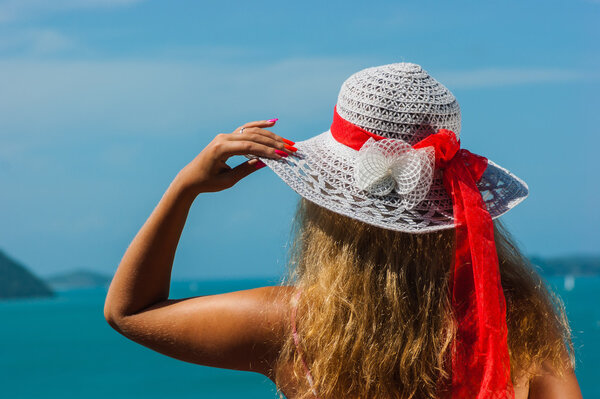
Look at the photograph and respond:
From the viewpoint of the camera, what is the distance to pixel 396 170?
1.66 m

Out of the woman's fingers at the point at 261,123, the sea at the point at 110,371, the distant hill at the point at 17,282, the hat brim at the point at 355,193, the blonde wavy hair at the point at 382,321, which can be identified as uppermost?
the woman's fingers at the point at 261,123

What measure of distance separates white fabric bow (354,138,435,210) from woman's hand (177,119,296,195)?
0.76 ft

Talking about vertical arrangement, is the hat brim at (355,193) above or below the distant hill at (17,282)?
above

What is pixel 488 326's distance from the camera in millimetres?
1605

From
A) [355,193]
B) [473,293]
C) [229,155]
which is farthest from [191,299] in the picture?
[473,293]

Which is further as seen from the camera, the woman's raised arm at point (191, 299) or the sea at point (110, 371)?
the sea at point (110, 371)

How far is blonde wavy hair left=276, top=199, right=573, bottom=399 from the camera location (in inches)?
64.1

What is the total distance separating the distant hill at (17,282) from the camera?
10162 centimetres

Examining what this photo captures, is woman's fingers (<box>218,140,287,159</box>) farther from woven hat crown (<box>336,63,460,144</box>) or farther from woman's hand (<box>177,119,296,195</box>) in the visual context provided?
woven hat crown (<box>336,63,460,144</box>)

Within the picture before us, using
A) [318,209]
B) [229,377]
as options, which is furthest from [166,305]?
[229,377]

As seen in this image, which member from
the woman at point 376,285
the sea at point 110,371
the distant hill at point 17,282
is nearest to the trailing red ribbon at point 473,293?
the woman at point 376,285

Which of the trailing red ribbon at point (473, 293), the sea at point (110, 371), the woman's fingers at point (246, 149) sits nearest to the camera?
the trailing red ribbon at point (473, 293)

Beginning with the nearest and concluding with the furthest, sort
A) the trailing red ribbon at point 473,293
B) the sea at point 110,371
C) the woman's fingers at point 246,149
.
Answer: the trailing red ribbon at point 473,293 < the woman's fingers at point 246,149 < the sea at point 110,371

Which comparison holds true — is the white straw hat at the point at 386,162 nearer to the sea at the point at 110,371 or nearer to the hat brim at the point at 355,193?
the hat brim at the point at 355,193
